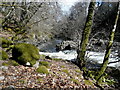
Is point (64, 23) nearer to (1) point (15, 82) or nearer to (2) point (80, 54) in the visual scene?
(2) point (80, 54)

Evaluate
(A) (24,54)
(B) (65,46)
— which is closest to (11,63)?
(A) (24,54)

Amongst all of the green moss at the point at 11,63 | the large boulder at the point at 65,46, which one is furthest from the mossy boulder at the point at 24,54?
the large boulder at the point at 65,46

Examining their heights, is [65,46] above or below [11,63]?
below

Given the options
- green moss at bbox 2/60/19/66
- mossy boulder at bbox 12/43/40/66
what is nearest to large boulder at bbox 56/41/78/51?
mossy boulder at bbox 12/43/40/66

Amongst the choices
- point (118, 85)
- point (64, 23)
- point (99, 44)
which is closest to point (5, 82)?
point (118, 85)

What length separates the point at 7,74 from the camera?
16.5ft

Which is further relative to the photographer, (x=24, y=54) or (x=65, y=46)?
(x=65, y=46)

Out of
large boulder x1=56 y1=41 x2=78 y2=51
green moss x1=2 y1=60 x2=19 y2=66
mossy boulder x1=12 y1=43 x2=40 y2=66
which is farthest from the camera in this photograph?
large boulder x1=56 y1=41 x2=78 y2=51

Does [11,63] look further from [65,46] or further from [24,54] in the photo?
[65,46]

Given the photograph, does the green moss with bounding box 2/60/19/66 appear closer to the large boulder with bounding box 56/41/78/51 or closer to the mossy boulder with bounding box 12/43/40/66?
the mossy boulder with bounding box 12/43/40/66

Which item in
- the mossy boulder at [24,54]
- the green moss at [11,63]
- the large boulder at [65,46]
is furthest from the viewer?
the large boulder at [65,46]

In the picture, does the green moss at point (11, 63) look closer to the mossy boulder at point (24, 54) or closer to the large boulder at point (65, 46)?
the mossy boulder at point (24, 54)

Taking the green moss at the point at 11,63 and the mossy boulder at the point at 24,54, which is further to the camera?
the mossy boulder at the point at 24,54

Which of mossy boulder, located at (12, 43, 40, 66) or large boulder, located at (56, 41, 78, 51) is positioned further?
large boulder, located at (56, 41, 78, 51)
